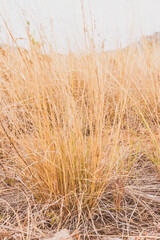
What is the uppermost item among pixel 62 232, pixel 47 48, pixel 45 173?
pixel 47 48

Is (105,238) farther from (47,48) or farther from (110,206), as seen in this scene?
(47,48)

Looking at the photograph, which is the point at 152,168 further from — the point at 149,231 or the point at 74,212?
the point at 74,212

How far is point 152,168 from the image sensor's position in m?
1.12

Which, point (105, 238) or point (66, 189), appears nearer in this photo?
point (105, 238)

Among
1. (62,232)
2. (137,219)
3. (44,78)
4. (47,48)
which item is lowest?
(137,219)

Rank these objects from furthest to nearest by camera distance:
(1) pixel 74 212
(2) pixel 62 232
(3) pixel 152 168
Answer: (3) pixel 152 168, (1) pixel 74 212, (2) pixel 62 232

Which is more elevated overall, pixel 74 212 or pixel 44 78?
pixel 44 78

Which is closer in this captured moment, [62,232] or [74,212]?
[62,232]

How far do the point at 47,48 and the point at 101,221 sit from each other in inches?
30.0

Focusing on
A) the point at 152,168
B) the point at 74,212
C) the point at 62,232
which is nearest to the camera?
the point at 62,232

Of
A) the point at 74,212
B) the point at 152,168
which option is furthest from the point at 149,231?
the point at 152,168

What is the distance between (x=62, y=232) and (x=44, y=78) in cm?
59

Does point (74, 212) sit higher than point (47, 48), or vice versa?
point (47, 48)

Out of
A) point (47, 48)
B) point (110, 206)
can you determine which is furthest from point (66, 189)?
point (47, 48)
